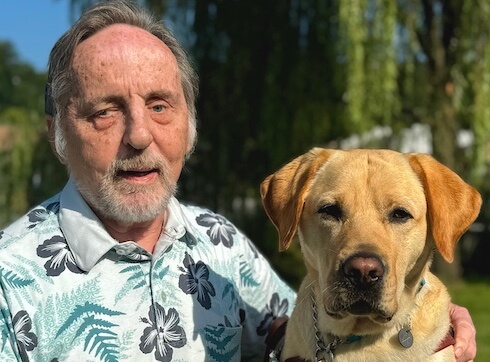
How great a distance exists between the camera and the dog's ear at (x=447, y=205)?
2.61 metres

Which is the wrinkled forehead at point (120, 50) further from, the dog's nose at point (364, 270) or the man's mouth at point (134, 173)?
the dog's nose at point (364, 270)

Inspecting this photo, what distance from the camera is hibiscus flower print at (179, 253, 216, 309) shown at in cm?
288

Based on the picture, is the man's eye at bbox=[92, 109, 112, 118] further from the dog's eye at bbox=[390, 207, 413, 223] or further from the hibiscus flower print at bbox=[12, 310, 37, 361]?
the dog's eye at bbox=[390, 207, 413, 223]

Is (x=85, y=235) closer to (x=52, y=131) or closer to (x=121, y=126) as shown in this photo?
(x=121, y=126)

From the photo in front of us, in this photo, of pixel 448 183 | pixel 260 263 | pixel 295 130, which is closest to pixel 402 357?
pixel 448 183

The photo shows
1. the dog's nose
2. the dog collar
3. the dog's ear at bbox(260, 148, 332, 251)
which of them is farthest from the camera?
the dog's ear at bbox(260, 148, 332, 251)

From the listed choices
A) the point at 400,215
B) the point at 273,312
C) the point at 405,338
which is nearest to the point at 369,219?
the point at 400,215

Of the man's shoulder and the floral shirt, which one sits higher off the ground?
the man's shoulder

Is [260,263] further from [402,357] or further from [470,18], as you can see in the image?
[470,18]

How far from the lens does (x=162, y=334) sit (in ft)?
8.91

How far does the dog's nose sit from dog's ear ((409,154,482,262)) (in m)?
0.30

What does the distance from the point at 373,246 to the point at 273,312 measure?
0.94 meters

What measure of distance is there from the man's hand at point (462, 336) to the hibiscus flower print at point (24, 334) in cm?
154

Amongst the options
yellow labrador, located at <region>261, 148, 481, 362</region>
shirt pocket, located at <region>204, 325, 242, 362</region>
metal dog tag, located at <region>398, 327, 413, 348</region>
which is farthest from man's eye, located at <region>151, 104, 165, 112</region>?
metal dog tag, located at <region>398, 327, 413, 348</region>
